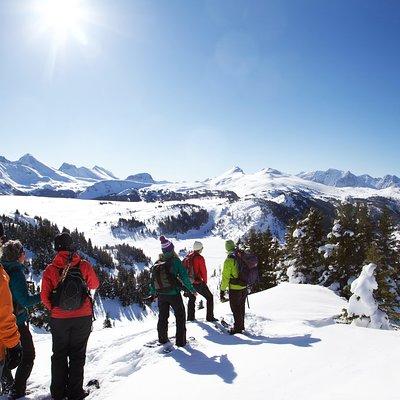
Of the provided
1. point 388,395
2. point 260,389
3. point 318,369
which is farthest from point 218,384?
point 388,395

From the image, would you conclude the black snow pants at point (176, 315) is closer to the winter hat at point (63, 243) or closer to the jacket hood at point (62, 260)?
the jacket hood at point (62, 260)

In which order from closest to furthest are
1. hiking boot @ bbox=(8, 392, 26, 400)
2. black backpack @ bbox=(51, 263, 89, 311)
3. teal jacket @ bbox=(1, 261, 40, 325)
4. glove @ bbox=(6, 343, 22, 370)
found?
glove @ bbox=(6, 343, 22, 370), black backpack @ bbox=(51, 263, 89, 311), teal jacket @ bbox=(1, 261, 40, 325), hiking boot @ bbox=(8, 392, 26, 400)

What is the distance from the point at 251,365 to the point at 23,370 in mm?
4498

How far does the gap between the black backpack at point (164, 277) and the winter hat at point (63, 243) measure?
293 cm

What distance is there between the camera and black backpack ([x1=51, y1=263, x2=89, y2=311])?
265 inches

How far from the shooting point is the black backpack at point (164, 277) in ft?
31.1

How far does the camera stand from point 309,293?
19781mm

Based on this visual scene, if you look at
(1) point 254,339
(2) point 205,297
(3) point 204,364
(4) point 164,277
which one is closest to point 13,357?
(3) point 204,364

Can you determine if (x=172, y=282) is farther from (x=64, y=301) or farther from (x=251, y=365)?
(x=64, y=301)

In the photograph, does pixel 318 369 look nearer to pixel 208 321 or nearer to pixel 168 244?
pixel 168 244

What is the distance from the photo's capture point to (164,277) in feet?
31.1

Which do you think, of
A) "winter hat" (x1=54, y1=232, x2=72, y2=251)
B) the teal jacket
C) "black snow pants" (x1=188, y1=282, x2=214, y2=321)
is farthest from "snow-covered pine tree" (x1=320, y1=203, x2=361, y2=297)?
the teal jacket

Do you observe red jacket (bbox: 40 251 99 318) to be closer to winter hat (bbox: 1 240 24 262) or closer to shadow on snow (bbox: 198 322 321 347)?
winter hat (bbox: 1 240 24 262)

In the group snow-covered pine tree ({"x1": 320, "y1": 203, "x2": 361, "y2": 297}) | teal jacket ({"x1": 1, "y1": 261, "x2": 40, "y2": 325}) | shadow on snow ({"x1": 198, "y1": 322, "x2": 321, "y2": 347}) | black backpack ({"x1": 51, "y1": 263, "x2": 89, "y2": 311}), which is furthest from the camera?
snow-covered pine tree ({"x1": 320, "y1": 203, "x2": 361, "y2": 297})
